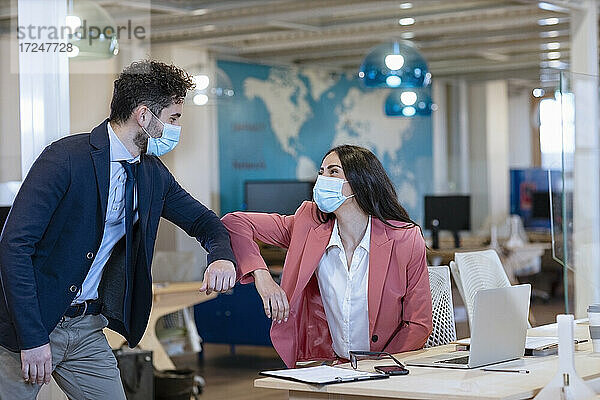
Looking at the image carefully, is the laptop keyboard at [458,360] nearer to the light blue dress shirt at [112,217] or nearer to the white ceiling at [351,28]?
the light blue dress shirt at [112,217]

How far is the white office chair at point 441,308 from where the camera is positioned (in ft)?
13.8

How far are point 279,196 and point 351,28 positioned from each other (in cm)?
281

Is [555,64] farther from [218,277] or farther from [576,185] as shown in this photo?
[218,277]

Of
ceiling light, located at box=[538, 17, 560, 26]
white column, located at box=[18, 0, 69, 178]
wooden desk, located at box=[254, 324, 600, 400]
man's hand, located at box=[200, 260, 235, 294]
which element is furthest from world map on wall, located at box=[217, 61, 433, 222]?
wooden desk, located at box=[254, 324, 600, 400]

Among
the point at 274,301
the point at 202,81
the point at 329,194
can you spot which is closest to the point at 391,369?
the point at 274,301

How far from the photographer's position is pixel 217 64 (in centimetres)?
832

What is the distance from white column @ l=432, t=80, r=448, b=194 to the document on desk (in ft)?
32.9

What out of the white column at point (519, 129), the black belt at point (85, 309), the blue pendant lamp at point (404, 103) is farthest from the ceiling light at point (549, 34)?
the black belt at point (85, 309)

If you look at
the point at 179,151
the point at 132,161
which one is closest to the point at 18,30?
the point at 132,161

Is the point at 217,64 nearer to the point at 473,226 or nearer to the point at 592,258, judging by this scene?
the point at 592,258

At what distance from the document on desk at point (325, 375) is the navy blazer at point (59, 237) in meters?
0.53

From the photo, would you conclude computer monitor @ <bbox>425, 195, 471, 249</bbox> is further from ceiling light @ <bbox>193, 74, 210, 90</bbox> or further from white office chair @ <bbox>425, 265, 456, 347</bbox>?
white office chair @ <bbox>425, 265, 456, 347</bbox>

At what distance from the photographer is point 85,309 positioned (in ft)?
10.8

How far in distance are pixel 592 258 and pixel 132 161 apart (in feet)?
11.0
